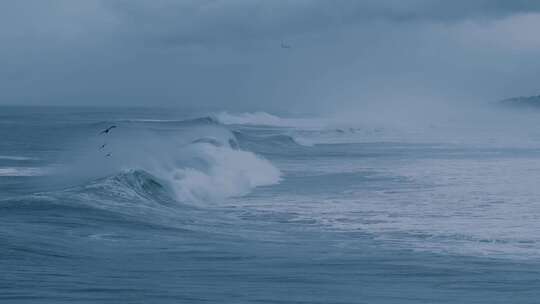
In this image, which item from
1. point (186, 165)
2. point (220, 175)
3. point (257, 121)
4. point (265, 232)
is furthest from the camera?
point (257, 121)

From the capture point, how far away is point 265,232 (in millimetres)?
13961

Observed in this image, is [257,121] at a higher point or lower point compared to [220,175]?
higher

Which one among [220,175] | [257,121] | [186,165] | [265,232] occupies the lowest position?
[265,232]

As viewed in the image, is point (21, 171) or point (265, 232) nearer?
point (265, 232)

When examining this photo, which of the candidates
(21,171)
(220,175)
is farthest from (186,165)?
(21,171)

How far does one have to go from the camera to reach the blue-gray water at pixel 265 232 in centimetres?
961

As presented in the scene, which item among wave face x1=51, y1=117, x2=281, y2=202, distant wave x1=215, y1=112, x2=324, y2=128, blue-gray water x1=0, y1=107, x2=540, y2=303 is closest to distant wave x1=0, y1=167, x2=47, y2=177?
blue-gray water x1=0, y1=107, x2=540, y2=303

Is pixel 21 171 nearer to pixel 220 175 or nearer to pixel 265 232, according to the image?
pixel 220 175

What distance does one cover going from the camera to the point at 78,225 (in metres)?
13.9

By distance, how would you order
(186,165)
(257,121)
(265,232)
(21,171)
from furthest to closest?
(257,121) < (21,171) < (186,165) < (265,232)

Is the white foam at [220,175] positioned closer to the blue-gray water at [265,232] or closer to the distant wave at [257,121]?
the blue-gray water at [265,232]

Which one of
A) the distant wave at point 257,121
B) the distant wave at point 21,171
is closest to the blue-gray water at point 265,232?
the distant wave at point 21,171

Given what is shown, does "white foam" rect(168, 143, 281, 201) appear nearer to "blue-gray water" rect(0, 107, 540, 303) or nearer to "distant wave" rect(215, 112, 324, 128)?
"blue-gray water" rect(0, 107, 540, 303)

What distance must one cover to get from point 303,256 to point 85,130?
4352cm
